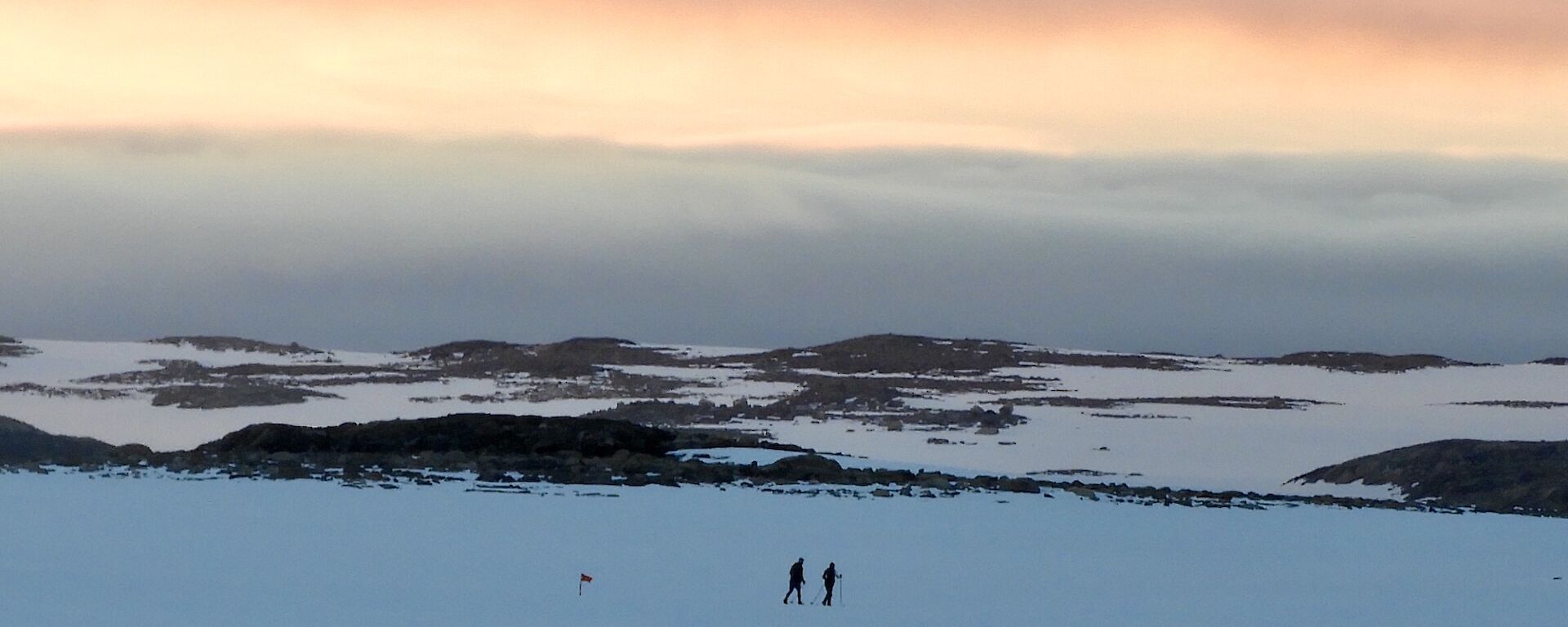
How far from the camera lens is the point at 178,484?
3472 cm

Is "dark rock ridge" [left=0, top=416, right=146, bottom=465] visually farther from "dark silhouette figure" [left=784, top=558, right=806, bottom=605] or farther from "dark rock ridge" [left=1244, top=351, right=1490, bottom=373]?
"dark rock ridge" [left=1244, top=351, right=1490, bottom=373]

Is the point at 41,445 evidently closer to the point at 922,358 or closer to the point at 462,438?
the point at 462,438

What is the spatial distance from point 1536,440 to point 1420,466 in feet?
16.5

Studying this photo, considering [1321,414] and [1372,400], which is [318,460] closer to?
[1321,414]

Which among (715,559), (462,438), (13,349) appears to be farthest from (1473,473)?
(13,349)

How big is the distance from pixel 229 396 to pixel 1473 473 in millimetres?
40418

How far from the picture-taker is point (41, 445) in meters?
48.6

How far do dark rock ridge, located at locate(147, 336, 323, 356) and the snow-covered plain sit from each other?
4365 millimetres

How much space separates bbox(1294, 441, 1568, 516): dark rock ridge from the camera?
43344 millimetres

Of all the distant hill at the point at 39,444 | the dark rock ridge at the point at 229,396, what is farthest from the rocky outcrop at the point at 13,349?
the distant hill at the point at 39,444

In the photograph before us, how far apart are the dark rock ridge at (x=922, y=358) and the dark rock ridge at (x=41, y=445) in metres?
35.6

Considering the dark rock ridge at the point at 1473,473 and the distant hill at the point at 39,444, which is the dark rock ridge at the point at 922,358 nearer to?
the dark rock ridge at the point at 1473,473

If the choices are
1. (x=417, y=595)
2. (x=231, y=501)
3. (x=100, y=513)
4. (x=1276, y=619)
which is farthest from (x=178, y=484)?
(x=1276, y=619)

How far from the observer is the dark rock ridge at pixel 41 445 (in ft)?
149
